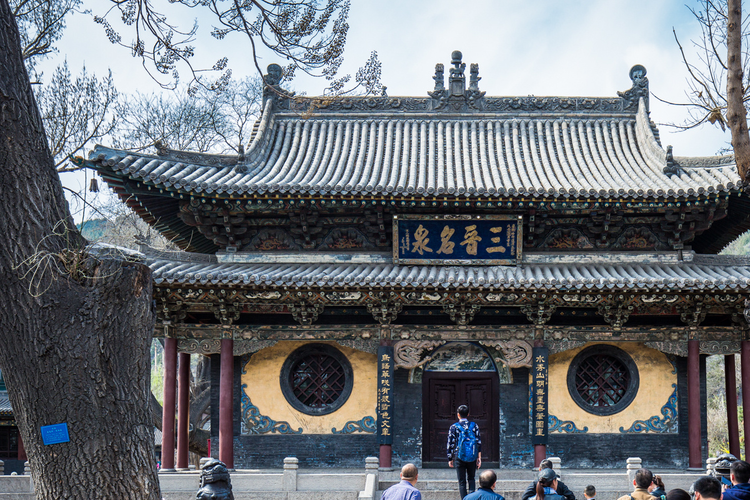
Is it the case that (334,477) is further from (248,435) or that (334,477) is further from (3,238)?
(3,238)

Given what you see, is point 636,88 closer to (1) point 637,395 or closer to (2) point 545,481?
(1) point 637,395

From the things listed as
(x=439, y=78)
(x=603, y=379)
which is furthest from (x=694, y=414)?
(x=439, y=78)

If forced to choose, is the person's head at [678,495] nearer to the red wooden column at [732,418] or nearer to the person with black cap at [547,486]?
the person with black cap at [547,486]

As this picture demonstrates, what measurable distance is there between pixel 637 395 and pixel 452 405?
316 centimetres

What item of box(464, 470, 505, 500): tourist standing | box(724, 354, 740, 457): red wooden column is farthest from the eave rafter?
box(464, 470, 505, 500): tourist standing

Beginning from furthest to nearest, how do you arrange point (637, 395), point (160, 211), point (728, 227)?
point (728, 227), point (160, 211), point (637, 395)

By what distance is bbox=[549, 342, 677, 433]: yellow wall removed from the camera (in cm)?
1187

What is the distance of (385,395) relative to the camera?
459 inches

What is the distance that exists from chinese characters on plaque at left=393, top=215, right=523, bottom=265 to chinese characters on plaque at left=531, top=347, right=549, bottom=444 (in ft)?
5.81

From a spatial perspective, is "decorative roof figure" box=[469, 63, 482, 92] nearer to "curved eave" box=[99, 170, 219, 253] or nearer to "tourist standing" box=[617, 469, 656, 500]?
"curved eave" box=[99, 170, 219, 253]

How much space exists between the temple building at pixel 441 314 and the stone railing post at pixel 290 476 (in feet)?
7.10

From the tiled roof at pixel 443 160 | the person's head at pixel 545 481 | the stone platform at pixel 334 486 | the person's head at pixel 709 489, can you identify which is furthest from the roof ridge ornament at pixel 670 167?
the person's head at pixel 709 489

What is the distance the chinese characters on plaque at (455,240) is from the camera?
12.3 m

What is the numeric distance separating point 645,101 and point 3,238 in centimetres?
1362
